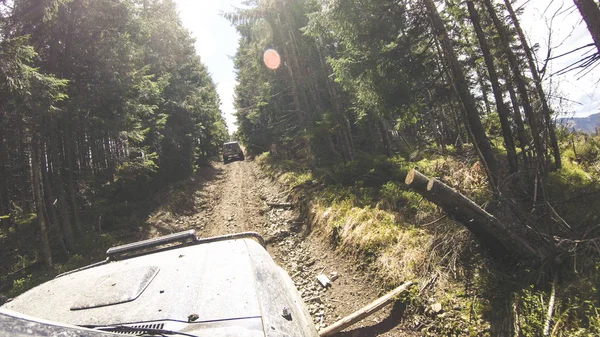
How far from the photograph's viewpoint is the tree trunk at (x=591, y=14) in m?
3.87

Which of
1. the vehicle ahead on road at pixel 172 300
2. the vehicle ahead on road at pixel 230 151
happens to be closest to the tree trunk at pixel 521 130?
the vehicle ahead on road at pixel 172 300

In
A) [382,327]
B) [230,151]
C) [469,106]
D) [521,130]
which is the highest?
[230,151]

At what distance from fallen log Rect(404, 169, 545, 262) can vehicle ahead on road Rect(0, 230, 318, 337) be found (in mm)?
2417

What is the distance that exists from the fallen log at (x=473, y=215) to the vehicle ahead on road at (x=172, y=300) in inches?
95.2

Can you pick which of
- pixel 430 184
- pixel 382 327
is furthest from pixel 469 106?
pixel 382 327

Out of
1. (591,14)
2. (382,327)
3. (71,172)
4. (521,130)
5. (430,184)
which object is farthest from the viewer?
(71,172)

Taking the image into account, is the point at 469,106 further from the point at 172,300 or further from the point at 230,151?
the point at 230,151

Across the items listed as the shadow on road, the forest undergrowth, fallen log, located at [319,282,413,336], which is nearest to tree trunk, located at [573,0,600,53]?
the forest undergrowth

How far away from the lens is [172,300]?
230 cm

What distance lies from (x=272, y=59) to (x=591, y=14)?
17.1 metres

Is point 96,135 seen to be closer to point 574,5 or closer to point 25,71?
point 25,71

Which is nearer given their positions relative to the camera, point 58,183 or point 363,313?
point 363,313

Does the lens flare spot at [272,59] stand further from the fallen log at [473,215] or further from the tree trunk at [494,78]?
the fallen log at [473,215]

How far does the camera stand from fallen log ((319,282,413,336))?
14.2ft
